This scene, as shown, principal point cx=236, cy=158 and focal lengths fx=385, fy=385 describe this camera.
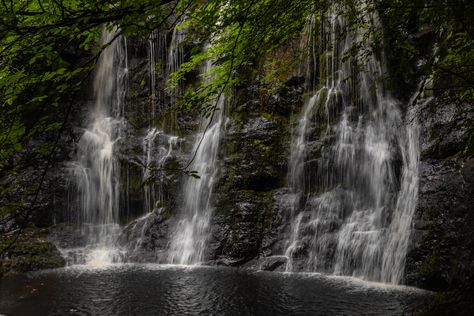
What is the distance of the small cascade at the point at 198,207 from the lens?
12.8 metres

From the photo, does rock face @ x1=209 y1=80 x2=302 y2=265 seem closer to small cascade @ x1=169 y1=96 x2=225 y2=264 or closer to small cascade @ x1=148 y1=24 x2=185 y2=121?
small cascade @ x1=169 y1=96 x2=225 y2=264

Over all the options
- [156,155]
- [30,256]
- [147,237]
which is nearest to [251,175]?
[147,237]

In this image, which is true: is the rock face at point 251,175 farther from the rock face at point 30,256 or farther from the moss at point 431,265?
the rock face at point 30,256

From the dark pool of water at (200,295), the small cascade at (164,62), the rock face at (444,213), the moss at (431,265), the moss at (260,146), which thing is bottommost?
the dark pool of water at (200,295)

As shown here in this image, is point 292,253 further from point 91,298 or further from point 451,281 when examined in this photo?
point 91,298

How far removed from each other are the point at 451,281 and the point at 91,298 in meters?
7.82

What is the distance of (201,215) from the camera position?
13.7 m

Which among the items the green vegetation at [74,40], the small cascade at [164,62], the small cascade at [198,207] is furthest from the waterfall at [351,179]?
the small cascade at [164,62]

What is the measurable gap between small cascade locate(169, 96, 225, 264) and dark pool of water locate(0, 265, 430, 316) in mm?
1596

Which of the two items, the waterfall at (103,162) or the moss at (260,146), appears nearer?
the moss at (260,146)

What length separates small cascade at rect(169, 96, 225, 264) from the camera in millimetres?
12758

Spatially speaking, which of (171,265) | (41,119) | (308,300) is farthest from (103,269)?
(41,119)

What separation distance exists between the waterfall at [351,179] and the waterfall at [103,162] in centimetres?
700

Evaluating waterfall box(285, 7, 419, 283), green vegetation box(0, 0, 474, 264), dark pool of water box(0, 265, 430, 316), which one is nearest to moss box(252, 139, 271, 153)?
waterfall box(285, 7, 419, 283)
